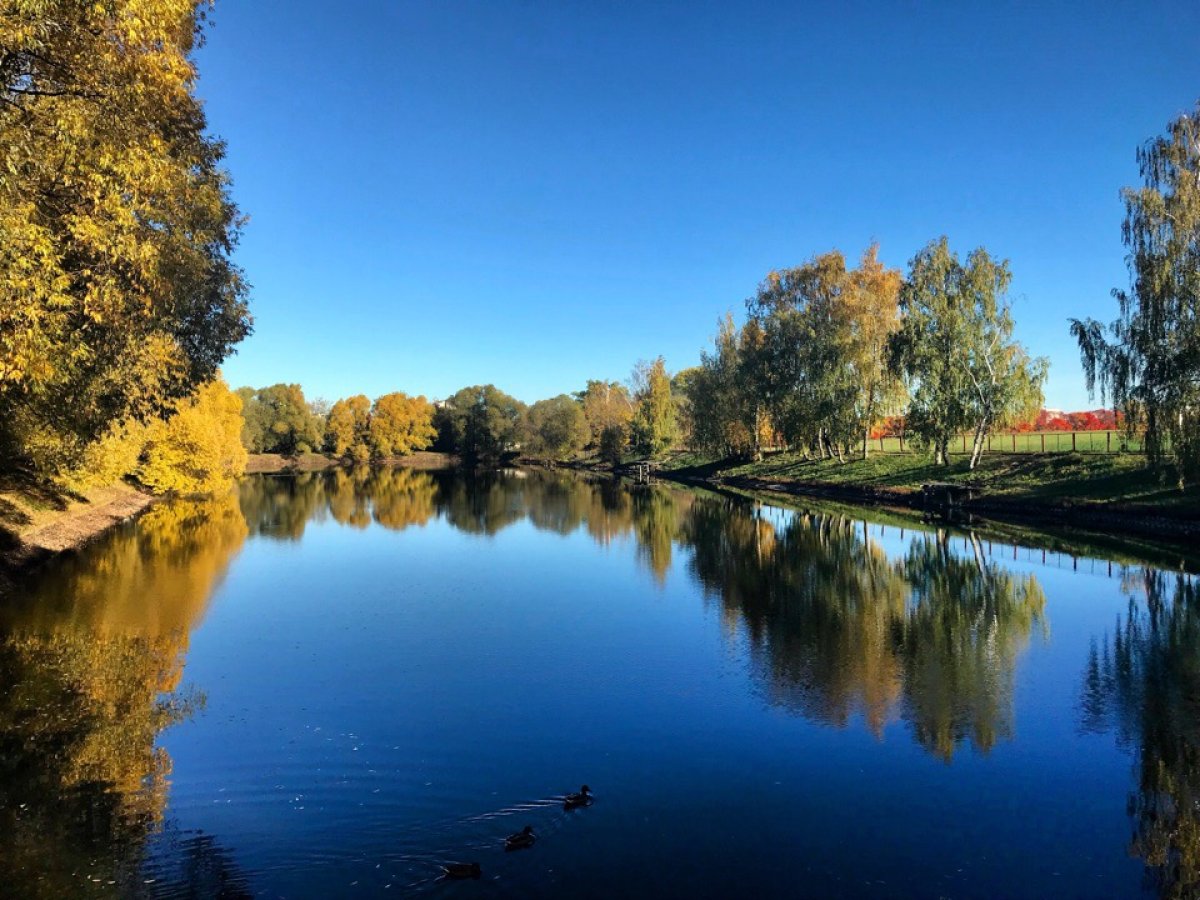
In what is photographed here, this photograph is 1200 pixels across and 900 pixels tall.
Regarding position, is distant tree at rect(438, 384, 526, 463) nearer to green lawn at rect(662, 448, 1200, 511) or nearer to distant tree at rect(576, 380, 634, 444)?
distant tree at rect(576, 380, 634, 444)

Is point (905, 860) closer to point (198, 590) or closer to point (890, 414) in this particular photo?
point (198, 590)

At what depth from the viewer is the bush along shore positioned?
30938 millimetres

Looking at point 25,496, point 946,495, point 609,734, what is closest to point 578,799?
point 609,734

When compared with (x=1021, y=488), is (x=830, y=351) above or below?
above

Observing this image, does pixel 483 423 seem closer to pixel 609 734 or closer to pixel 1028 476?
pixel 1028 476

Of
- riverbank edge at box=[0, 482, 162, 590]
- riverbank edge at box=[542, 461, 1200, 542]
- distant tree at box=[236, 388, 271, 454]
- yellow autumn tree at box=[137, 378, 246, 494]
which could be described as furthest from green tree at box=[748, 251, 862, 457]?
distant tree at box=[236, 388, 271, 454]

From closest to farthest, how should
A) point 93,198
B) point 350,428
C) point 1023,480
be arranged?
point 93,198
point 1023,480
point 350,428

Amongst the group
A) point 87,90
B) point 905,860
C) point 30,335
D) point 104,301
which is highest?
point 87,90

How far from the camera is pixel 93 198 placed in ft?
33.5

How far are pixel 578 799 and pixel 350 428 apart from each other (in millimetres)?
119885

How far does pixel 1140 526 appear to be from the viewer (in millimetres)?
30625

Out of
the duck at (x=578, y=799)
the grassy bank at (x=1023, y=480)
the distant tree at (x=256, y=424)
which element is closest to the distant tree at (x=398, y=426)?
the distant tree at (x=256, y=424)

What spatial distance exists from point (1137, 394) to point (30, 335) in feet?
113

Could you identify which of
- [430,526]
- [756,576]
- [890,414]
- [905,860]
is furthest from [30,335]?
[890,414]
